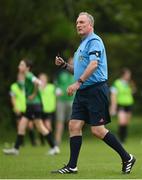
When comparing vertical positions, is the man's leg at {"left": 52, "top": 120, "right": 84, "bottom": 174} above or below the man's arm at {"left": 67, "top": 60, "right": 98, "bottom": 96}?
below

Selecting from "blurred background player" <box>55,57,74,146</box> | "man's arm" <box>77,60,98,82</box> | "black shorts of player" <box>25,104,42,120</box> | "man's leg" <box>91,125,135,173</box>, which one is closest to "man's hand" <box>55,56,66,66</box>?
→ "man's arm" <box>77,60,98,82</box>

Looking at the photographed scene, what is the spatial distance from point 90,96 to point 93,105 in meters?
0.14

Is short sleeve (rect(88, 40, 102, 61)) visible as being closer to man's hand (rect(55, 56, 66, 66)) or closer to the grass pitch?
man's hand (rect(55, 56, 66, 66))

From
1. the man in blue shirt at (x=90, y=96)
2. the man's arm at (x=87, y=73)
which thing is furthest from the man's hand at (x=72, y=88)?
the man in blue shirt at (x=90, y=96)

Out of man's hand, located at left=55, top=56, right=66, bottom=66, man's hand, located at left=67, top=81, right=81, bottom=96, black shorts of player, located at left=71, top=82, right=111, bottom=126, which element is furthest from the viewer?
man's hand, located at left=55, top=56, right=66, bottom=66

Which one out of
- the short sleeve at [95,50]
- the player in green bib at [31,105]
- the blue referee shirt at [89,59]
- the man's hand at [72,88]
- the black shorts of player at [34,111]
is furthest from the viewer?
the black shorts of player at [34,111]

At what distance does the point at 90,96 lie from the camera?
11.8 metres

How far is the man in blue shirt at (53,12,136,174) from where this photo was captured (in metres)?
11.7

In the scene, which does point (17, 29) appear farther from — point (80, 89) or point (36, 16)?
point (80, 89)

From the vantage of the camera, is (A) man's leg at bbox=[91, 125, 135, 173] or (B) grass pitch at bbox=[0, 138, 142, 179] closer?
(B) grass pitch at bbox=[0, 138, 142, 179]

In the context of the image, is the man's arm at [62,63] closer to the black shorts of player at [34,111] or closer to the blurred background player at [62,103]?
the black shorts of player at [34,111]

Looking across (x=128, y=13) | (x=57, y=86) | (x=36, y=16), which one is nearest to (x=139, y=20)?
Result: (x=128, y=13)

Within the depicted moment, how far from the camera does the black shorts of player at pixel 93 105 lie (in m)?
11.8

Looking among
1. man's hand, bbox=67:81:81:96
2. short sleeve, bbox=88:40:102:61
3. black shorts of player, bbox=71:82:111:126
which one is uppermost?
short sleeve, bbox=88:40:102:61
